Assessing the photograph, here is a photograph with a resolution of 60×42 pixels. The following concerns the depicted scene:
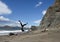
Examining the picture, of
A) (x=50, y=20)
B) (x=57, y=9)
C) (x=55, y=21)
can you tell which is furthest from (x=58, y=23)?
(x=57, y=9)

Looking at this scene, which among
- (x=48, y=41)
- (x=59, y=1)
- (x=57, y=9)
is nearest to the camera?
(x=48, y=41)

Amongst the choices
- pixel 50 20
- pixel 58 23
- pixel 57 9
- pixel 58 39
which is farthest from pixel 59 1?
pixel 58 39

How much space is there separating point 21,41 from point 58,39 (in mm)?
3131

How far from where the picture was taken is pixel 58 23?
936 inches

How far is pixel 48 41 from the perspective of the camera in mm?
13898

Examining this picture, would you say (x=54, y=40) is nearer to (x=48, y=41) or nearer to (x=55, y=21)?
(x=48, y=41)

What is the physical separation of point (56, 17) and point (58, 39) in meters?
11.2

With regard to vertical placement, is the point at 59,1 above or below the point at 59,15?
above

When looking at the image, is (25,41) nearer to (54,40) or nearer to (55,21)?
(54,40)

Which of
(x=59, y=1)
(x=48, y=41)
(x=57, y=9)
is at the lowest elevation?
(x=48, y=41)

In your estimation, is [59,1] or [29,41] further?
[59,1]

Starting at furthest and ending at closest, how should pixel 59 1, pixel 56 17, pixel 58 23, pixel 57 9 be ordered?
1. pixel 59 1
2. pixel 57 9
3. pixel 56 17
4. pixel 58 23

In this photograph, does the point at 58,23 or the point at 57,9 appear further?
the point at 57,9

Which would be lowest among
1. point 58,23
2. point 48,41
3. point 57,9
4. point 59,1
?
point 48,41
